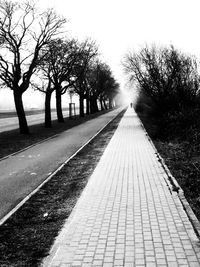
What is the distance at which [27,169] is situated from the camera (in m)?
12.9

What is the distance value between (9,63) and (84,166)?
615 inches

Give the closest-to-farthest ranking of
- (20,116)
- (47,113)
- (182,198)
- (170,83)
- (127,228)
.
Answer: (127,228)
(182,198)
(20,116)
(170,83)
(47,113)

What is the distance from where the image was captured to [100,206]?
786 centimetres

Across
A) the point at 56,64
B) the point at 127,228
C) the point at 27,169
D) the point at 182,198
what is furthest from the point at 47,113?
the point at 127,228

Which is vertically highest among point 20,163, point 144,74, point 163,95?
point 144,74

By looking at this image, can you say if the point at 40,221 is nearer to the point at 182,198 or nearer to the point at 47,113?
the point at 182,198

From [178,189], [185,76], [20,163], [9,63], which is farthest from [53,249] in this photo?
[185,76]

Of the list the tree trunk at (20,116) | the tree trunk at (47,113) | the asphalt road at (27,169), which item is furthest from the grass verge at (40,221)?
the tree trunk at (47,113)

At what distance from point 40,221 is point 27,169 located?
590 centimetres

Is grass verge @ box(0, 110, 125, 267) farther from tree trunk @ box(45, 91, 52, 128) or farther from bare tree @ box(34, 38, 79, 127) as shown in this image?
tree trunk @ box(45, 91, 52, 128)

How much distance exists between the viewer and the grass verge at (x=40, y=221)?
219 inches

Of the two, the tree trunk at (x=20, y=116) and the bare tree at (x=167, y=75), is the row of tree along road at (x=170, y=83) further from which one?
the tree trunk at (x=20, y=116)

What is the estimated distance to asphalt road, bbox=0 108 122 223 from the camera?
30.4 ft

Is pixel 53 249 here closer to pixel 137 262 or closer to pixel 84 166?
pixel 137 262
